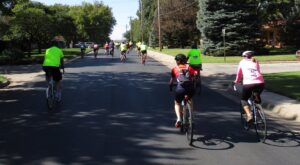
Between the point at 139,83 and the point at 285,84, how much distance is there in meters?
5.80

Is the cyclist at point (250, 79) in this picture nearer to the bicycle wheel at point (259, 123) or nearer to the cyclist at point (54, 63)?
the bicycle wheel at point (259, 123)

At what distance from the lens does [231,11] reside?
41.9 metres

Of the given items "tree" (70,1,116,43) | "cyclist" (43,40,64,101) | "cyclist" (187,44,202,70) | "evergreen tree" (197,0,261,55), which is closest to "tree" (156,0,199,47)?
"evergreen tree" (197,0,261,55)

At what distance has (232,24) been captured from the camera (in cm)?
4162

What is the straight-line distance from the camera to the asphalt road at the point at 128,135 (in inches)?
301

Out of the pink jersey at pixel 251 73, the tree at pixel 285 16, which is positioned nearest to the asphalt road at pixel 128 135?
the pink jersey at pixel 251 73

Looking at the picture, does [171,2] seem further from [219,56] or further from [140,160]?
[140,160]

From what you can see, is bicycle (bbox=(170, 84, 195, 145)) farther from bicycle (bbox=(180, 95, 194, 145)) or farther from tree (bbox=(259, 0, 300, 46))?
tree (bbox=(259, 0, 300, 46))

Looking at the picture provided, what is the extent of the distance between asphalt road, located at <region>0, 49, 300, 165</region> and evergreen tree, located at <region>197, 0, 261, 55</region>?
2659 cm

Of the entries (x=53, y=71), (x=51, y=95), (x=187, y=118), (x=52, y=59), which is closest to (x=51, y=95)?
(x=51, y=95)

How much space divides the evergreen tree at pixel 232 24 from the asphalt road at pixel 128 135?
2659 centimetres

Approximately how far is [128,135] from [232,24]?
33607 millimetres

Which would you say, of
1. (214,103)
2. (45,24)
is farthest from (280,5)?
(214,103)

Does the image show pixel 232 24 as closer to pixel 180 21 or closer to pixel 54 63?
pixel 54 63
